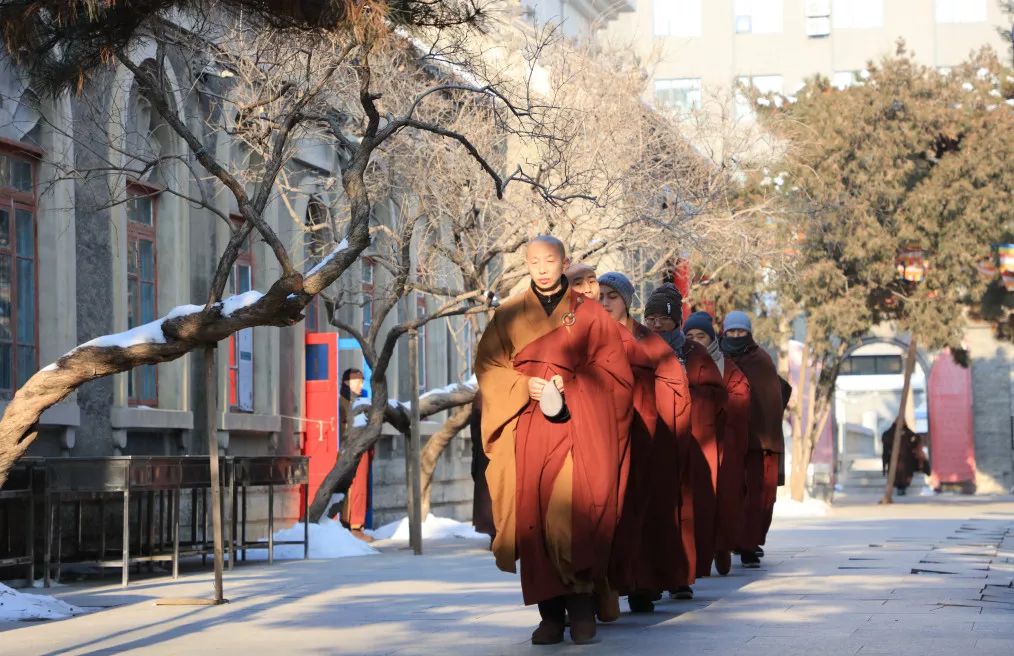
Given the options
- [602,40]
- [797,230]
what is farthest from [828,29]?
[602,40]

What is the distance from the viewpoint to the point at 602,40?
90.7 feet

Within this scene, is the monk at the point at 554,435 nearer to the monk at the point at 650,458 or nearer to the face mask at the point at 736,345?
the monk at the point at 650,458

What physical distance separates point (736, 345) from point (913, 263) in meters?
18.4

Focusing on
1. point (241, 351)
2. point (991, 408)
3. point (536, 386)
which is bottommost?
point (536, 386)

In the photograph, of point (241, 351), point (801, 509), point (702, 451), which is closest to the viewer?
point (702, 451)

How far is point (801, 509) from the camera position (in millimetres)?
31469

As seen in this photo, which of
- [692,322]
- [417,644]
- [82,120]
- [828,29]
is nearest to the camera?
[417,644]

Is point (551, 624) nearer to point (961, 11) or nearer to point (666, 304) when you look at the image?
point (666, 304)

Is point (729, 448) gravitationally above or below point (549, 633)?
above

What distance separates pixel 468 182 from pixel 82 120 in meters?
6.06

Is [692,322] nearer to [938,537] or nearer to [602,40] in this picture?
[938,537]

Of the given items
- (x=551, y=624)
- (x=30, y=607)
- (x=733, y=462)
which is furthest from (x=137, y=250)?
(x=551, y=624)

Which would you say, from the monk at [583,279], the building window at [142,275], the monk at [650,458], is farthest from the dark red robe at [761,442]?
the building window at [142,275]

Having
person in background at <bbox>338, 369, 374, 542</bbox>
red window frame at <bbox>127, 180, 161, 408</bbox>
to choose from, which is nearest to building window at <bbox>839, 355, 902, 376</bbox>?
person in background at <bbox>338, 369, 374, 542</bbox>
